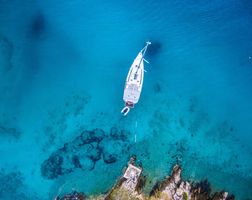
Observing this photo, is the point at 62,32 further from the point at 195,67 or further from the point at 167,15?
the point at 195,67

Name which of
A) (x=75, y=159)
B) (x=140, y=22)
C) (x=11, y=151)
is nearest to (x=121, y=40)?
(x=140, y=22)

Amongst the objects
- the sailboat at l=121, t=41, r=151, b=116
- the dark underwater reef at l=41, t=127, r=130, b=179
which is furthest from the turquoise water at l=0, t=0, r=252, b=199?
the sailboat at l=121, t=41, r=151, b=116

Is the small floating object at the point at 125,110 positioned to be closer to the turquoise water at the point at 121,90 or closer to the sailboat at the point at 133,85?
the sailboat at the point at 133,85

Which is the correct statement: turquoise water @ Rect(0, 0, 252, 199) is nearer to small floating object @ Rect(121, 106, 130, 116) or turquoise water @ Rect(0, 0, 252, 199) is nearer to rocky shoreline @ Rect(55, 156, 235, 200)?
small floating object @ Rect(121, 106, 130, 116)

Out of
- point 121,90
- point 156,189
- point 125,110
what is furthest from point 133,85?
point 156,189

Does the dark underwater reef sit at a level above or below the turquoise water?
below

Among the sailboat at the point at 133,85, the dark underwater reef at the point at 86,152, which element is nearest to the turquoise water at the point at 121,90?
the dark underwater reef at the point at 86,152
